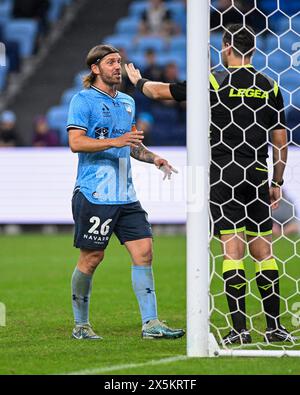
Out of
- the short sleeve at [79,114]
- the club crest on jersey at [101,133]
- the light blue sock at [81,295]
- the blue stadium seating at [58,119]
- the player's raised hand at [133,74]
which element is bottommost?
the light blue sock at [81,295]

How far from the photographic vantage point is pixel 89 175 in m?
7.35

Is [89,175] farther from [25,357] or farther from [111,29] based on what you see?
[111,29]

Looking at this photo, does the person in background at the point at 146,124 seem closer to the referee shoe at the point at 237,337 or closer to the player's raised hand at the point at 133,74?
the player's raised hand at the point at 133,74

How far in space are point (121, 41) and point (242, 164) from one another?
1517 centimetres

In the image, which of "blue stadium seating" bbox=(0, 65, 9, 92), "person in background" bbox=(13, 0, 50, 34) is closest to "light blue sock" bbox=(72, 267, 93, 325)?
"blue stadium seating" bbox=(0, 65, 9, 92)

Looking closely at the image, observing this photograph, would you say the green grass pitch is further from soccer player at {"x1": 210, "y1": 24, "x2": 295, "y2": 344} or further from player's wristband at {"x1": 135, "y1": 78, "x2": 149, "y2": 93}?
player's wristband at {"x1": 135, "y1": 78, "x2": 149, "y2": 93}

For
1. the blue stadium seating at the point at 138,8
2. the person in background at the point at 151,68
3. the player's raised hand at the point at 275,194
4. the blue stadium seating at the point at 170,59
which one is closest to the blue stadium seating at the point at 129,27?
the blue stadium seating at the point at 138,8

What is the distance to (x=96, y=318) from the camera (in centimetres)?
839

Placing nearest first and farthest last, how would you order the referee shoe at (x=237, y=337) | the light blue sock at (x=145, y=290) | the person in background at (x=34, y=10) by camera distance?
the referee shoe at (x=237, y=337) < the light blue sock at (x=145, y=290) < the person in background at (x=34, y=10)

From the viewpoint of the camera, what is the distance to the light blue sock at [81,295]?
24.3 ft

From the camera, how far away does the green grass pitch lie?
19.6 ft

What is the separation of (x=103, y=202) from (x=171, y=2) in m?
16.1

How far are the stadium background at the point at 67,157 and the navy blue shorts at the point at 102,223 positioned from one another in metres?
0.70
